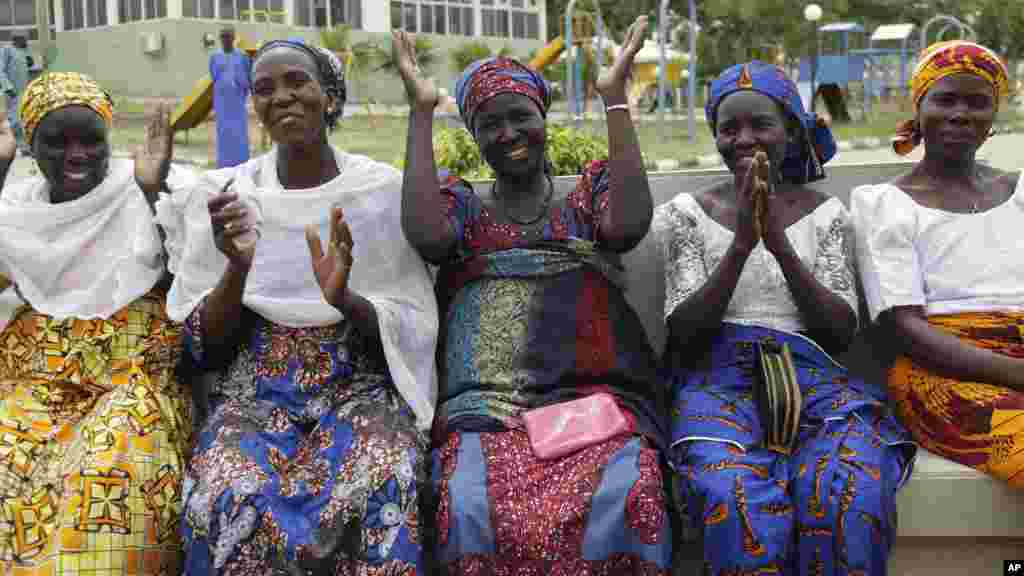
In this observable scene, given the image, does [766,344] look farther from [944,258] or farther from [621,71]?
[621,71]

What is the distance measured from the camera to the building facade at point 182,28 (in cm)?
3256

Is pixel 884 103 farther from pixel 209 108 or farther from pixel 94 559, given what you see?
pixel 94 559

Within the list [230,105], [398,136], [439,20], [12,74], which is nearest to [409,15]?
[439,20]

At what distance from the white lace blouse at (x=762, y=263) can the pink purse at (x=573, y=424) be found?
1.57 feet

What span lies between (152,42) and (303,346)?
30637mm

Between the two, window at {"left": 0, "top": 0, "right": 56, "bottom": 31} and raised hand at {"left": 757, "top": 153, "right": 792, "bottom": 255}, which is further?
window at {"left": 0, "top": 0, "right": 56, "bottom": 31}

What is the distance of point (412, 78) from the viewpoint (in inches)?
150

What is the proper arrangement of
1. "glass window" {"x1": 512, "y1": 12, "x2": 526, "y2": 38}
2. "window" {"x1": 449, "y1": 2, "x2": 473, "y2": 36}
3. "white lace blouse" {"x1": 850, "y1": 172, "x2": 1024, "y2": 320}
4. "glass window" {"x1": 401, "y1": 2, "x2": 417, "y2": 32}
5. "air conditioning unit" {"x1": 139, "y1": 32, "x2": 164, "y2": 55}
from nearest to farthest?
1. "white lace blouse" {"x1": 850, "y1": 172, "x2": 1024, "y2": 320}
2. "air conditioning unit" {"x1": 139, "y1": 32, "x2": 164, "y2": 55}
3. "glass window" {"x1": 401, "y1": 2, "x2": 417, "y2": 32}
4. "window" {"x1": 449, "y1": 2, "x2": 473, "y2": 36}
5. "glass window" {"x1": 512, "y1": 12, "x2": 526, "y2": 38}

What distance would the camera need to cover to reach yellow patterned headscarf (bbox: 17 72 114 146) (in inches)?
155

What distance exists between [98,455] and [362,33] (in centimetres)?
3499

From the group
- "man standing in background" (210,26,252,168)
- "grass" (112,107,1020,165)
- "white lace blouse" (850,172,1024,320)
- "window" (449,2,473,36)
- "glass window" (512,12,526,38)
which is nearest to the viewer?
"white lace blouse" (850,172,1024,320)

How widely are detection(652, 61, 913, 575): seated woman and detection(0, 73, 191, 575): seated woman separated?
160 cm

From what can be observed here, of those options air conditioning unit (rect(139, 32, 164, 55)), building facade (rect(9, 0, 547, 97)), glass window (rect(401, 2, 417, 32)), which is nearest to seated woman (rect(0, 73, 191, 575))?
building facade (rect(9, 0, 547, 97))

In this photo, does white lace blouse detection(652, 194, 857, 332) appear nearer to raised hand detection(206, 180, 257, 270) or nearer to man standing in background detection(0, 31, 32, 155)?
raised hand detection(206, 180, 257, 270)
